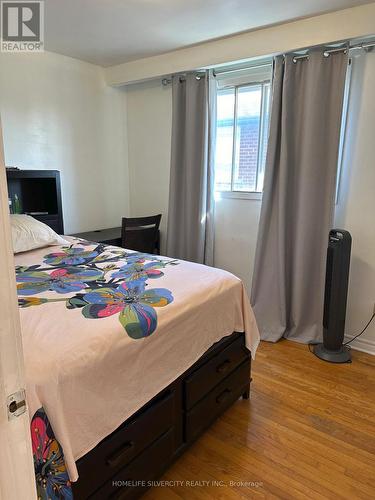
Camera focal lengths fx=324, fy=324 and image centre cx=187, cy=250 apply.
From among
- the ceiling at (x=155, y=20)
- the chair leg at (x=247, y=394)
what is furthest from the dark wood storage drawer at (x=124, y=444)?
the ceiling at (x=155, y=20)

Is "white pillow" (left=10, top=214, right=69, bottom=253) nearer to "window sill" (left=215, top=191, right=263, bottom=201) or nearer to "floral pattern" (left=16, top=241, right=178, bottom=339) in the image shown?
"floral pattern" (left=16, top=241, right=178, bottom=339)

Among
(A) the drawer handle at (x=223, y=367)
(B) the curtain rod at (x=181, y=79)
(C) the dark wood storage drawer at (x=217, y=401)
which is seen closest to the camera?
(C) the dark wood storage drawer at (x=217, y=401)

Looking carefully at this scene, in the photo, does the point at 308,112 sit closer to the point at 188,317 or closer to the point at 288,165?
the point at 288,165

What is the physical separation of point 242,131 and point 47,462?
2.85 m

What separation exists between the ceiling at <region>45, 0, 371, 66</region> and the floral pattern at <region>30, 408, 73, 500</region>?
241 cm

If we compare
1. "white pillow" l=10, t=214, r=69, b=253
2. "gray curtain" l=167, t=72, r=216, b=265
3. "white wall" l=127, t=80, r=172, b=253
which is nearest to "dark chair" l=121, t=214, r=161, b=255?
"gray curtain" l=167, t=72, r=216, b=265

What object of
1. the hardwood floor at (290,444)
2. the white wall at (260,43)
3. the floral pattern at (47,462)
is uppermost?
the white wall at (260,43)

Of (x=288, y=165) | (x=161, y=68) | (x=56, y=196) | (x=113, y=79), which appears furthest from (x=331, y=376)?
(x=113, y=79)

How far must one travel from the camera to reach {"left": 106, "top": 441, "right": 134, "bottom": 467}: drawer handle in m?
1.21

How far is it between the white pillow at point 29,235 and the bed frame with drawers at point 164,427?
153cm

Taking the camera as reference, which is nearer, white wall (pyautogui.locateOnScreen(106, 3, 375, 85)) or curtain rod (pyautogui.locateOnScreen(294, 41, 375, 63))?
white wall (pyautogui.locateOnScreen(106, 3, 375, 85))

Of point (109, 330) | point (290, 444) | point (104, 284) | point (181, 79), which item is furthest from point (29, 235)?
point (290, 444)

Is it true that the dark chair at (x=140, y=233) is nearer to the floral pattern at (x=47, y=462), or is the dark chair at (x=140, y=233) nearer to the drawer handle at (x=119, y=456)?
the drawer handle at (x=119, y=456)

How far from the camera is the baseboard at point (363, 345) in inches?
102
